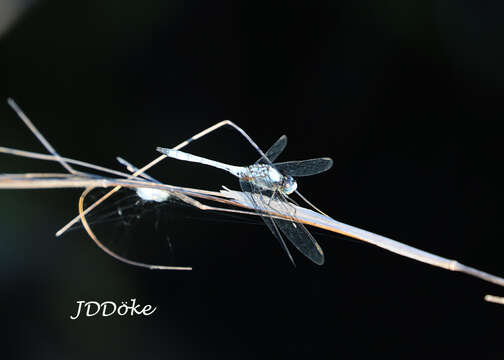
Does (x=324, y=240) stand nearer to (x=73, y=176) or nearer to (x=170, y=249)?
(x=170, y=249)

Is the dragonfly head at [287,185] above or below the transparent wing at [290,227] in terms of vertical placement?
above

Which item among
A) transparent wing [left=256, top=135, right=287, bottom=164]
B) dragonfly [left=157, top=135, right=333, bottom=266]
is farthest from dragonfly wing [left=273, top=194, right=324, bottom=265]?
transparent wing [left=256, top=135, right=287, bottom=164]

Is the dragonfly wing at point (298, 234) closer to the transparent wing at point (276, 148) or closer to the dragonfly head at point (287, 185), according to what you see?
the dragonfly head at point (287, 185)

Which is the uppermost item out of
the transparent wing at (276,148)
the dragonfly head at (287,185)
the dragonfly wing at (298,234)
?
the transparent wing at (276,148)

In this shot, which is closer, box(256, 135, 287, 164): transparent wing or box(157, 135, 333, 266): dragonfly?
box(157, 135, 333, 266): dragonfly

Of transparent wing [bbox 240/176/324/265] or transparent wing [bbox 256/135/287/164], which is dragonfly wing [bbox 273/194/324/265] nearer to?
transparent wing [bbox 240/176/324/265]

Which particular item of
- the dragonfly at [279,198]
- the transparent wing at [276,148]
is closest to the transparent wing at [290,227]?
the dragonfly at [279,198]
